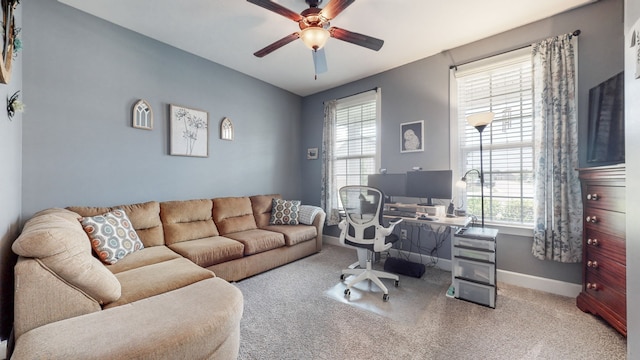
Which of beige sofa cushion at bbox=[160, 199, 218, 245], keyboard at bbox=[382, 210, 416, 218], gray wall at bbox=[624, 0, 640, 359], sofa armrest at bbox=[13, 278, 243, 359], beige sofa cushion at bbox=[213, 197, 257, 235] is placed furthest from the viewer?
beige sofa cushion at bbox=[213, 197, 257, 235]

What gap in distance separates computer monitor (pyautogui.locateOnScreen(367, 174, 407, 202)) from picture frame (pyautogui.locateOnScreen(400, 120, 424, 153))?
1.41ft

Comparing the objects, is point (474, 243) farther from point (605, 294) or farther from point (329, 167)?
point (329, 167)

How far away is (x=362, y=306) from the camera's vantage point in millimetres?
2154

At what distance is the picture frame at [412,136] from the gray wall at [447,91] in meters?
0.07

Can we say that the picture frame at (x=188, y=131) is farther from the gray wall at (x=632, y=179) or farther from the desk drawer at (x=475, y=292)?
the gray wall at (x=632, y=179)

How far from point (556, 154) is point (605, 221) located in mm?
769

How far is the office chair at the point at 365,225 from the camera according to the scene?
240 centimetres

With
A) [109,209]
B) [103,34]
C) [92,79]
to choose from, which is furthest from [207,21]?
[109,209]

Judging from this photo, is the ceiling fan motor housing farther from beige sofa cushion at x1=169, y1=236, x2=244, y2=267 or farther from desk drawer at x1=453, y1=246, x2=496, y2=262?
desk drawer at x1=453, y1=246, x2=496, y2=262

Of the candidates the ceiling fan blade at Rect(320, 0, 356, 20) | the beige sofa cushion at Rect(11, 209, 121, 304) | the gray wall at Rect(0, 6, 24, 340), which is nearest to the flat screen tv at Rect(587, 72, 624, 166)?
the ceiling fan blade at Rect(320, 0, 356, 20)

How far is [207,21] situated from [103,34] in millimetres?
1100

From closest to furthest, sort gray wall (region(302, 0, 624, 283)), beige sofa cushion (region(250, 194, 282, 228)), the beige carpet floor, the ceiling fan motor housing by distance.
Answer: the beige carpet floor < the ceiling fan motor housing < gray wall (region(302, 0, 624, 283)) < beige sofa cushion (region(250, 194, 282, 228))

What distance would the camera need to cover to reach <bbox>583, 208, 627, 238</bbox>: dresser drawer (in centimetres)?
166

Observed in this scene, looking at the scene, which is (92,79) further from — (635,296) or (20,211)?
(635,296)
